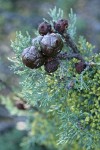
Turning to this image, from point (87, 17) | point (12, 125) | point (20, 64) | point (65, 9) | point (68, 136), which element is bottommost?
point (68, 136)

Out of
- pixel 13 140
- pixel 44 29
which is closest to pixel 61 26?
pixel 44 29

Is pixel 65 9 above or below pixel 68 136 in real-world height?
above

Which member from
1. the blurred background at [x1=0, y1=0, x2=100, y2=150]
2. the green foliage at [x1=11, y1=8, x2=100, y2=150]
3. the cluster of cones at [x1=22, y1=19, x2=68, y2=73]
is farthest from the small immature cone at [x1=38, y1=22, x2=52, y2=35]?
the blurred background at [x1=0, y1=0, x2=100, y2=150]

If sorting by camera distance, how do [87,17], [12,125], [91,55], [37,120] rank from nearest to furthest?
[91,55]
[37,120]
[12,125]
[87,17]

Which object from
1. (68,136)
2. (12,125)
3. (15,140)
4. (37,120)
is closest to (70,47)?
(68,136)

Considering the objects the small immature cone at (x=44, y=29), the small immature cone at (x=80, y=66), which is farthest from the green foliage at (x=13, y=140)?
the small immature cone at (x=44, y=29)

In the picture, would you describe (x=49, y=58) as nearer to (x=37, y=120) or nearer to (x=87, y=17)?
(x=37, y=120)

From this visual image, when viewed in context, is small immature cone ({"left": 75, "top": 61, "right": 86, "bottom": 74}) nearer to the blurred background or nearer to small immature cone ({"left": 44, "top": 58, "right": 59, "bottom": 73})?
small immature cone ({"left": 44, "top": 58, "right": 59, "bottom": 73})
